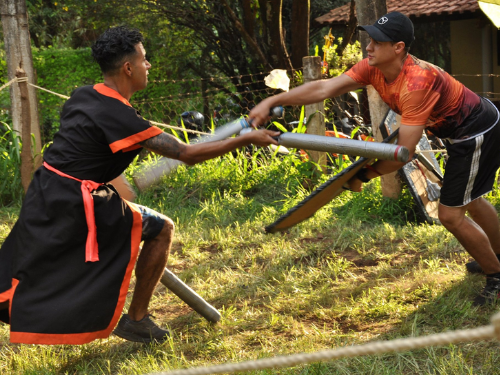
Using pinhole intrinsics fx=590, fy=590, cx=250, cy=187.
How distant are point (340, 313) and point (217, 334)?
29.9 inches

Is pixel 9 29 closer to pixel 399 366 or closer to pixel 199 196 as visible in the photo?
pixel 199 196

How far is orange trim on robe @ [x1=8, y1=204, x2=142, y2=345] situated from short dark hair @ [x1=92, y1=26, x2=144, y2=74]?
2.40ft

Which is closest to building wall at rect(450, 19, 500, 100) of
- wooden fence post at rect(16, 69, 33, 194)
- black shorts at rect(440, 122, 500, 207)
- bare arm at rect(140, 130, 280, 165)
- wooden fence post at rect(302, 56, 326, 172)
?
wooden fence post at rect(302, 56, 326, 172)

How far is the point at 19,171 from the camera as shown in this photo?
6723 mm

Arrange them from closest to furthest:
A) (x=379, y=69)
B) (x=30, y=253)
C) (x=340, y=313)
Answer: (x=30, y=253), (x=379, y=69), (x=340, y=313)

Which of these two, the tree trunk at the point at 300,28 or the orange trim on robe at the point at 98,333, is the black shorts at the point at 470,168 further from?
the tree trunk at the point at 300,28

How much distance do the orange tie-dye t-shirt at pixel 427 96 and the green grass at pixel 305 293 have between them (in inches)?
41.4

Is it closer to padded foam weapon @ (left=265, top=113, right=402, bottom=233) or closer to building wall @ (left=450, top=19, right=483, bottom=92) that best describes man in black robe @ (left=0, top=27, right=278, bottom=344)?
padded foam weapon @ (left=265, top=113, right=402, bottom=233)

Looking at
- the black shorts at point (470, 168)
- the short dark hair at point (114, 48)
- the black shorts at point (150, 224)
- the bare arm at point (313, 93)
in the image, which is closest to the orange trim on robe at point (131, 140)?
→ the short dark hair at point (114, 48)

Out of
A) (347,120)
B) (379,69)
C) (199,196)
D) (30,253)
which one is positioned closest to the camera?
(30,253)

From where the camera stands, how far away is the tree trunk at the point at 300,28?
9.66 meters

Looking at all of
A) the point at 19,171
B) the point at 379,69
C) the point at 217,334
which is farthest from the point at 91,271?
the point at 19,171

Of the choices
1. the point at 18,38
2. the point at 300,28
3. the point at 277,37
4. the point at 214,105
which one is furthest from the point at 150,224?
the point at 214,105

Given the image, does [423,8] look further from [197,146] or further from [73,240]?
[73,240]
